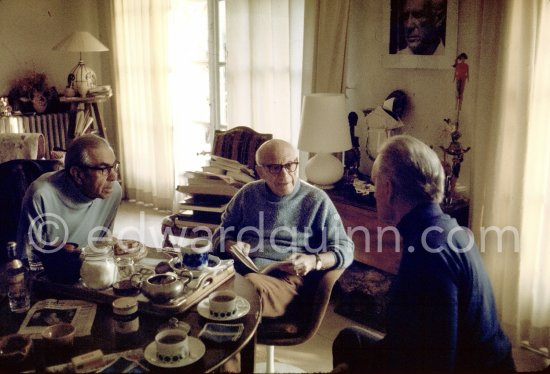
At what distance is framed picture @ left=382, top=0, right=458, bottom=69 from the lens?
308 cm

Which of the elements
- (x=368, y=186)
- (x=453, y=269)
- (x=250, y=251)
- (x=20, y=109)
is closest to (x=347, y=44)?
(x=368, y=186)

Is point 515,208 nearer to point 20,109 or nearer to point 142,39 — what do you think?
point 142,39

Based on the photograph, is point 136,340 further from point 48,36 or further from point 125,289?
point 48,36

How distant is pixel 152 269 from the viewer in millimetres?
1979

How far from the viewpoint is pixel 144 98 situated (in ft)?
17.6

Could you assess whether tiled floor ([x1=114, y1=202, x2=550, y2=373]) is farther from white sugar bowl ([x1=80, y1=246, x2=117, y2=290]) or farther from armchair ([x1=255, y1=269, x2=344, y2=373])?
white sugar bowl ([x1=80, y1=246, x2=117, y2=290])

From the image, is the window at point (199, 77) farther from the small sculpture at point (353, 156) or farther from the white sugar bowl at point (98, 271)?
the white sugar bowl at point (98, 271)

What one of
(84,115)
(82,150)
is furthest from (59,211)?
(84,115)

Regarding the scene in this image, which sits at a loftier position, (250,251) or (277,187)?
(277,187)

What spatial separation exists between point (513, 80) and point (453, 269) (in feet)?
5.27

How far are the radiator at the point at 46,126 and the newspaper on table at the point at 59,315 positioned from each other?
150 inches

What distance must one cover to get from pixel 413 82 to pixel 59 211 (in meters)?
2.17

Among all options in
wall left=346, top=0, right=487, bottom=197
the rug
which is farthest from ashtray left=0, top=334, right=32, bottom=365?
wall left=346, top=0, right=487, bottom=197

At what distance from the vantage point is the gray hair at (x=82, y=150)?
2.28m
